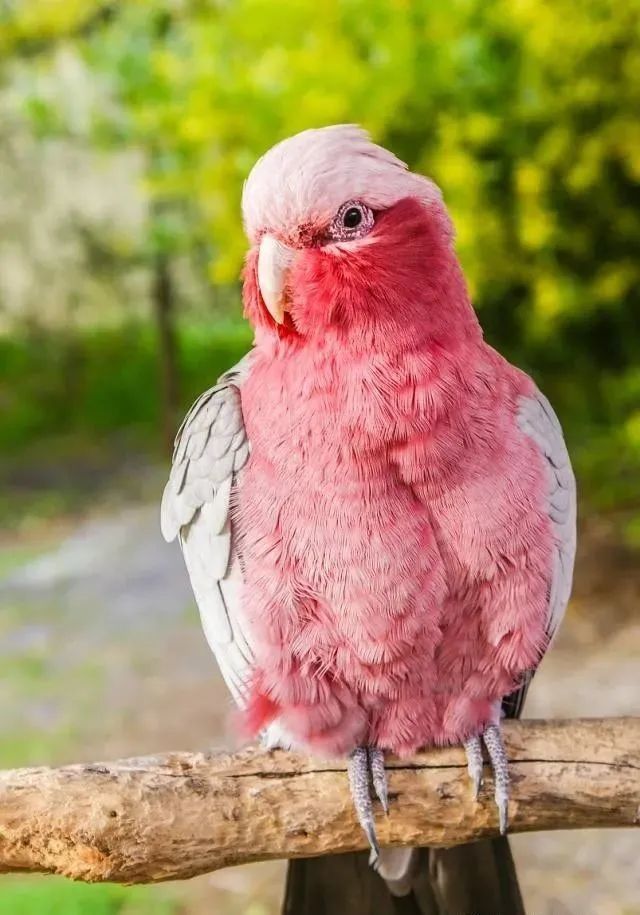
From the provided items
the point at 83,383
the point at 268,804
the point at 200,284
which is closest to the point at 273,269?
the point at 268,804

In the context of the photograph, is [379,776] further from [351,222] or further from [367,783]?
[351,222]

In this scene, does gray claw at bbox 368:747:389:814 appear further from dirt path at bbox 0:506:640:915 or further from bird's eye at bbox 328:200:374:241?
dirt path at bbox 0:506:640:915

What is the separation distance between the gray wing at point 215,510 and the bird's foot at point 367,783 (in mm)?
127

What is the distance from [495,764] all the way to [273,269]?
19.5 inches

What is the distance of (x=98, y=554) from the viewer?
1781mm

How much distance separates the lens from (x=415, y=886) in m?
0.90

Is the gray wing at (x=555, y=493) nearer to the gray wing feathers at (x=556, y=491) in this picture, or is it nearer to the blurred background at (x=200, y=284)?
the gray wing feathers at (x=556, y=491)

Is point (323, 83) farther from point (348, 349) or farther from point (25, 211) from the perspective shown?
point (348, 349)

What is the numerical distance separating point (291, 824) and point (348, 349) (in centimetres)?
42

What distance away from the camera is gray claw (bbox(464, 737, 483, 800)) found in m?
0.79

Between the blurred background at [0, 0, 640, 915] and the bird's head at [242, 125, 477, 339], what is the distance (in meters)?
0.83

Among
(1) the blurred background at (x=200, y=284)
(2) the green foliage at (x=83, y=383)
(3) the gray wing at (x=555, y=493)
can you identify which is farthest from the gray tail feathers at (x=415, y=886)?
(2) the green foliage at (x=83, y=383)

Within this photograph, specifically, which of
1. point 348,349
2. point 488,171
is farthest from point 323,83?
point 348,349

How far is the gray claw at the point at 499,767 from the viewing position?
2.58 ft
